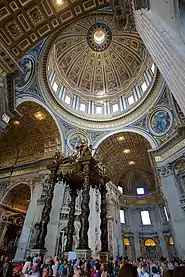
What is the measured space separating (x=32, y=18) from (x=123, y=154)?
15128 mm

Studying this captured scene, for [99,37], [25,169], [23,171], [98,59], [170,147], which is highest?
[99,37]

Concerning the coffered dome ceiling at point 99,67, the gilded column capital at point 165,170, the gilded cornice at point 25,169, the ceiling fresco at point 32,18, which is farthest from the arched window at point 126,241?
the ceiling fresco at point 32,18

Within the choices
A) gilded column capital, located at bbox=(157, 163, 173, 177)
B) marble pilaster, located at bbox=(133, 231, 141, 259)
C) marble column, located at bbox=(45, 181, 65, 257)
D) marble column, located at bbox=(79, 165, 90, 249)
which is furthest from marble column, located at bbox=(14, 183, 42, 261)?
marble pilaster, located at bbox=(133, 231, 141, 259)

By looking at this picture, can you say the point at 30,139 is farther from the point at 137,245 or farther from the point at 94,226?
the point at 137,245

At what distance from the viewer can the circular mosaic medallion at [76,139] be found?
15998 mm

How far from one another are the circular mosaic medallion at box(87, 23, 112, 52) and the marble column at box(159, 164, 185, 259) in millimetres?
15487

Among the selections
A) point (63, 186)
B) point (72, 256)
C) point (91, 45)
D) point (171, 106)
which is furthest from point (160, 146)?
point (91, 45)

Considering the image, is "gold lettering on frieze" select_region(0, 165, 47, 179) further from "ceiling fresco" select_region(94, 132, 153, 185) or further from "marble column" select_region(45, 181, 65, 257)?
"ceiling fresco" select_region(94, 132, 153, 185)

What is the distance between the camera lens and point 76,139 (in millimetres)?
16547

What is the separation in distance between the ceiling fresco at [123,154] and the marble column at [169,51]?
11699 mm

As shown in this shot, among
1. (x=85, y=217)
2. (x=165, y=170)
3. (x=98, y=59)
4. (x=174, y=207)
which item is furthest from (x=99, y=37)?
(x=85, y=217)

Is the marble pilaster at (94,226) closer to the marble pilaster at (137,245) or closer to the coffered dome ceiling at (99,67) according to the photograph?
the marble pilaster at (137,245)

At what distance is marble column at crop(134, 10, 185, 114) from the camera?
3.32 m

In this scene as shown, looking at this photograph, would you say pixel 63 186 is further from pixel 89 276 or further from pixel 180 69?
pixel 180 69
